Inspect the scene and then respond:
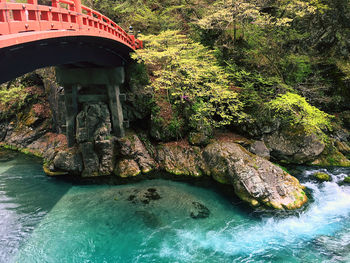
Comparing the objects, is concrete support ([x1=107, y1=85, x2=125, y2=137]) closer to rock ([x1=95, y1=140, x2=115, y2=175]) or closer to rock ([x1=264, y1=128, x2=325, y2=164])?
rock ([x1=95, y1=140, x2=115, y2=175])

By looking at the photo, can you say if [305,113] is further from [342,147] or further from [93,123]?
[93,123]

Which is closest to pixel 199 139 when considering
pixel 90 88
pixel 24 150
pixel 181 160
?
pixel 181 160

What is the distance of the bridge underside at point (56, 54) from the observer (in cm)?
626

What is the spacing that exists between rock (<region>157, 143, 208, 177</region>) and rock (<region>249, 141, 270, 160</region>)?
359 centimetres

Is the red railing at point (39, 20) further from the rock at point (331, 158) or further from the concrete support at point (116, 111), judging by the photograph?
the rock at point (331, 158)

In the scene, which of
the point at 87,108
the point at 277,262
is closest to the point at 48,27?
the point at 87,108

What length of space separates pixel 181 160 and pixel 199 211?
415 centimetres

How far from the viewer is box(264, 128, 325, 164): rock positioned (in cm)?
1416

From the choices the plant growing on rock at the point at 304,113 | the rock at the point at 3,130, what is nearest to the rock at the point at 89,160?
the rock at the point at 3,130

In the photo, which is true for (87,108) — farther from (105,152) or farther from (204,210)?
(204,210)

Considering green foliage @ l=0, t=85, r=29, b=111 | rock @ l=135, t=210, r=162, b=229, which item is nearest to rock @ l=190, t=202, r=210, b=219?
rock @ l=135, t=210, r=162, b=229

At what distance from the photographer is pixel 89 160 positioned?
13.5 meters

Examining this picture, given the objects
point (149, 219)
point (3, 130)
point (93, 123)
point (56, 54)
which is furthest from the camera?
point (3, 130)

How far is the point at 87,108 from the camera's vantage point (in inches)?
552
